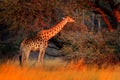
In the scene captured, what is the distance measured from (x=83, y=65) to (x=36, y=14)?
3.24 metres

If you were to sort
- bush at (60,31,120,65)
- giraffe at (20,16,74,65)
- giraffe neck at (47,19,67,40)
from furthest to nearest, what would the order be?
giraffe neck at (47,19,67,40), giraffe at (20,16,74,65), bush at (60,31,120,65)

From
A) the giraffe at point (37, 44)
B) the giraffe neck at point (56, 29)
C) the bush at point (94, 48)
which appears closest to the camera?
the bush at point (94, 48)

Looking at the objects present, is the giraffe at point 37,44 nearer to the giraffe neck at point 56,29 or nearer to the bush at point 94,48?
the giraffe neck at point 56,29

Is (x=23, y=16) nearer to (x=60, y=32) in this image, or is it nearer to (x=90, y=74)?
(x=60, y=32)

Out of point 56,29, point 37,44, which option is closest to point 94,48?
point 56,29

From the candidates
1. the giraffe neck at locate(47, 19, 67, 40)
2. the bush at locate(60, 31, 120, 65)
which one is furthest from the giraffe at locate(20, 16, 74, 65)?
the bush at locate(60, 31, 120, 65)

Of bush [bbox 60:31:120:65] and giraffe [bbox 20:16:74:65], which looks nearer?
bush [bbox 60:31:120:65]

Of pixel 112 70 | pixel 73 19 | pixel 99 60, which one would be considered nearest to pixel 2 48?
pixel 73 19

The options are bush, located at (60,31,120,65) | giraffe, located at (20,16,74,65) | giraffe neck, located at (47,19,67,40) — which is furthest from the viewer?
giraffe neck, located at (47,19,67,40)

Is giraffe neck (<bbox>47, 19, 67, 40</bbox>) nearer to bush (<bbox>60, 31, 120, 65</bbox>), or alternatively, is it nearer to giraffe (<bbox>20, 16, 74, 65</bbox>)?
giraffe (<bbox>20, 16, 74, 65</bbox>)

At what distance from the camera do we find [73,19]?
58.1 feet

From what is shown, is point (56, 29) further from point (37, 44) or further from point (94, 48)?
point (94, 48)

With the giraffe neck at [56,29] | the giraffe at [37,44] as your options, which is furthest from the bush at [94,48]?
the giraffe at [37,44]

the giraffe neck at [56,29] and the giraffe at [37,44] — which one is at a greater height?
the giraffe neck at [56,29]
